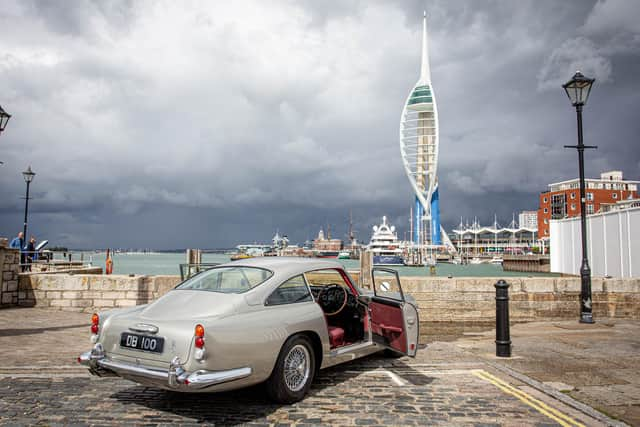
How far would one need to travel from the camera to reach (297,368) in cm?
502

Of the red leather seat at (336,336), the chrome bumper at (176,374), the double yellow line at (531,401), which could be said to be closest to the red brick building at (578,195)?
the double yellow line at (531,401)

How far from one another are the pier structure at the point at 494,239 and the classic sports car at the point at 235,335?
150m

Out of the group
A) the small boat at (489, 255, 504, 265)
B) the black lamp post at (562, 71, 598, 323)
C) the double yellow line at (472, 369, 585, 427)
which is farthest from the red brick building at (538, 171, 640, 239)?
the double yellow line at (472, 369, 585, 427)

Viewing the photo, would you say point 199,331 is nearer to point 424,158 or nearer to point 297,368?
point 297,368

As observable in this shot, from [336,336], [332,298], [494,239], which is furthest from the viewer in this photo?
[494,239]

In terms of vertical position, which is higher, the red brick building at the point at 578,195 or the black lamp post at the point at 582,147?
the red brick building at the point at 578,195

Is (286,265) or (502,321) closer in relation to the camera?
(286,265)

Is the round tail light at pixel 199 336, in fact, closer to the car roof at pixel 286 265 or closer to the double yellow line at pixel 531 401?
the car roof at pixel 286 265

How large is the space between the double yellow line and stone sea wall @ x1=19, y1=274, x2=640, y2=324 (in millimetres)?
6953

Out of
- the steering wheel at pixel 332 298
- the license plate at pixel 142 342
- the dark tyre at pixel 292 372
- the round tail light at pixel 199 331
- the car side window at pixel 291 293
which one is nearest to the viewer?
the round tail light at pixel 199 331

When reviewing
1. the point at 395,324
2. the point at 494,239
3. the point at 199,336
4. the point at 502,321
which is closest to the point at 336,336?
the point at 395,324

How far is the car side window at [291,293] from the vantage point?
16.4 ft

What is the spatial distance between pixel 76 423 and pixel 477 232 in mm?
165789

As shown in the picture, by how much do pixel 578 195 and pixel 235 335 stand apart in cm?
10693
